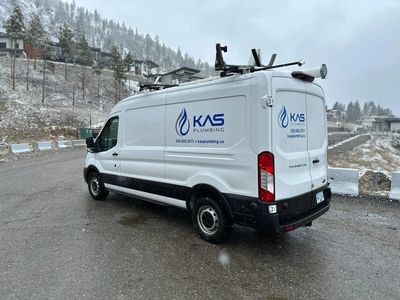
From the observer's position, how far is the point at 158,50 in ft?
573

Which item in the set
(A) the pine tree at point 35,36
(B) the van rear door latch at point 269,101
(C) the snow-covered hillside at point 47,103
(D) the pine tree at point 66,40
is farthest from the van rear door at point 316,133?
(D) the pine tree at point 66,40

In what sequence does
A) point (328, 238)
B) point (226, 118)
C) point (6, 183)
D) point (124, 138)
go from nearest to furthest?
1. point (226, 118)
2. point (328, 238)
3. point (124, 138)
4. point (6, 183)

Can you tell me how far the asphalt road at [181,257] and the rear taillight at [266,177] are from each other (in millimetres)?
991

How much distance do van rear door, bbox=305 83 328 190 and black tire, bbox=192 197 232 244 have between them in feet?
4.93

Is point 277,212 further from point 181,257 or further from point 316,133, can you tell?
point 316,133

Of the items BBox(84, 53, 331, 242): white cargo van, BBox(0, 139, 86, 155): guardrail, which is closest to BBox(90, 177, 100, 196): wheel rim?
BBox(84, 53, 331, 242): white cargo van

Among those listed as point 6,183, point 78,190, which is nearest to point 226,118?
point 78,190

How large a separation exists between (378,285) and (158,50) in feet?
608

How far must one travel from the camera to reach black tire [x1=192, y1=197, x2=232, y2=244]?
4.26 metres

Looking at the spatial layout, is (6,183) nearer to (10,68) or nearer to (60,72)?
(10,68)

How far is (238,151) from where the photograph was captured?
394 cm

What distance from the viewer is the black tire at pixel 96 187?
695 cm

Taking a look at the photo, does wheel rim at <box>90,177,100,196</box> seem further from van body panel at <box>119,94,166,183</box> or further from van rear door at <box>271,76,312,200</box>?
van rear door at <box>271,76,312,200</box>

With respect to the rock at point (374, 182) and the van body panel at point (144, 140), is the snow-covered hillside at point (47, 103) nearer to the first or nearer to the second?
the van body panel at point (144, 140)
